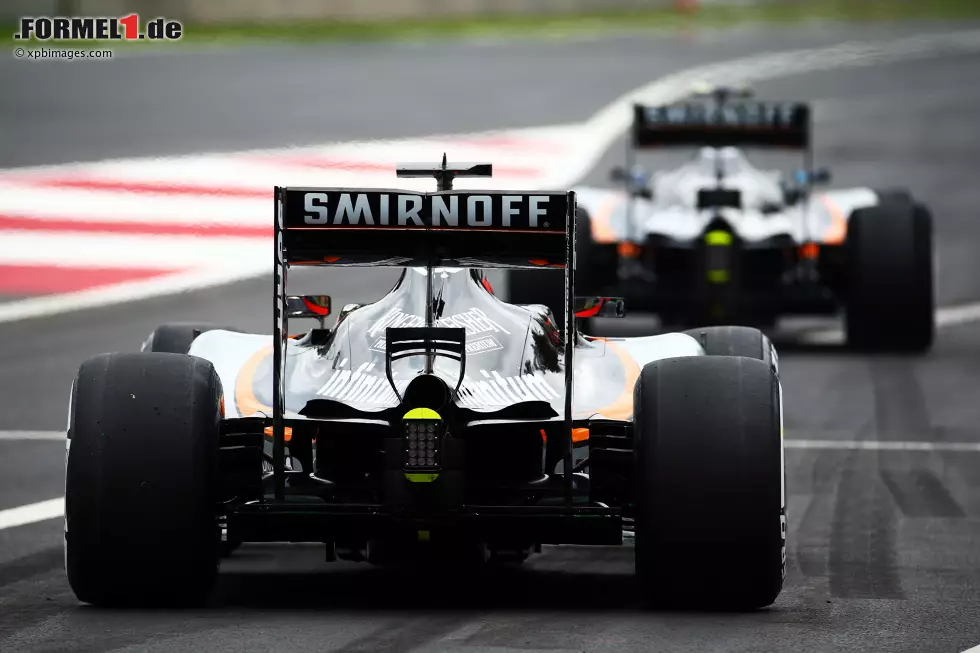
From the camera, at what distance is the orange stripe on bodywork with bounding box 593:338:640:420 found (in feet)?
27.9

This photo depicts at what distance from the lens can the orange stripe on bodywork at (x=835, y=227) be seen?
58.3 ft

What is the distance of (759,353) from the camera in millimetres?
9578

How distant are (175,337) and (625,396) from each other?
8.23 feet

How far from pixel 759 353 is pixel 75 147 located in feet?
63.1

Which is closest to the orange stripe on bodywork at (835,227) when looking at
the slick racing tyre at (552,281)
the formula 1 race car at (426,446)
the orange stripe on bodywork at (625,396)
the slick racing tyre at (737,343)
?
the slick racing tyre at (552,281)

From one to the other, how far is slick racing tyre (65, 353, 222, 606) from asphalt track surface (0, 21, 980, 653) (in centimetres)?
14

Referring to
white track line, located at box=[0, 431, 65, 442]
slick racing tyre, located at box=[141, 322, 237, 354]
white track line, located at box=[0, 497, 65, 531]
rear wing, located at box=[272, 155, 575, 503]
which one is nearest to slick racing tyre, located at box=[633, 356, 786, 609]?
rear wing, located at box=[272, 155, 575, 503]

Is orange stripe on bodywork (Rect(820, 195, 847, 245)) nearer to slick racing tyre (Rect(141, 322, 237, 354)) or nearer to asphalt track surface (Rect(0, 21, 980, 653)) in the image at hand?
asphalt track surface (Rect(0, 21, 980, 653))

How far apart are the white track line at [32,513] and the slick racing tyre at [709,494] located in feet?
12.7

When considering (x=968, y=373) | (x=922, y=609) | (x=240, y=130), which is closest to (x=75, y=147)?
(x=240, y=130)

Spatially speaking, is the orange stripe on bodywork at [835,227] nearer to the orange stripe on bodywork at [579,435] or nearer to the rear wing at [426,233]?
the rear wing at [426,233]

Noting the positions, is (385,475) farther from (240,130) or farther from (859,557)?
(240,130)

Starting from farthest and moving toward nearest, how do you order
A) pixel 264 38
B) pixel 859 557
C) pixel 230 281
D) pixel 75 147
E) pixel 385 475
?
pixel 264 38 → pixel 75 147 → pixel 230 281 → pixel 859 557 → pixel 385 475

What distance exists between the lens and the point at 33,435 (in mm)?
13453
